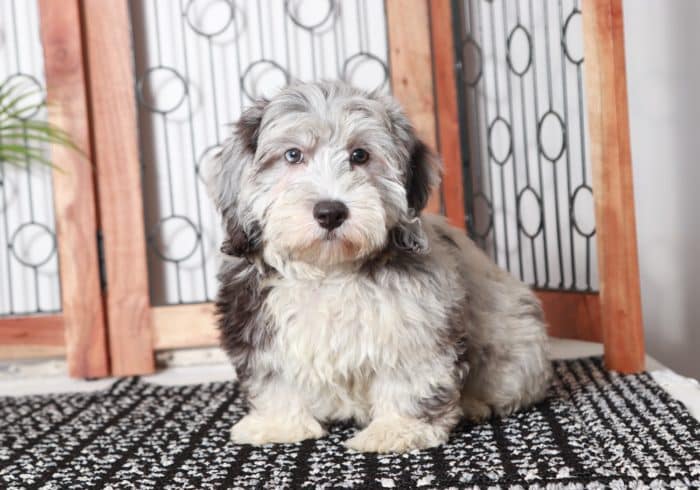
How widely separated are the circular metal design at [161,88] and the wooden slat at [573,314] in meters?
1.58

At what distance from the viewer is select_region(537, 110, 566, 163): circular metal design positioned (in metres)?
3.17

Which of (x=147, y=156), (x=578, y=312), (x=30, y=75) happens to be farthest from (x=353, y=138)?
(x=30, y=75)

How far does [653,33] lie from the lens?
3.48m

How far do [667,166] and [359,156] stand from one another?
2.01 m

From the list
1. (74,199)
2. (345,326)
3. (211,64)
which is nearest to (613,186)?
(345,326)

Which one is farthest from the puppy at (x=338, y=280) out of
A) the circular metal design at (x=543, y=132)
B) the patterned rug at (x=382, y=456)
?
the circular metal design at (x=543, y=132)

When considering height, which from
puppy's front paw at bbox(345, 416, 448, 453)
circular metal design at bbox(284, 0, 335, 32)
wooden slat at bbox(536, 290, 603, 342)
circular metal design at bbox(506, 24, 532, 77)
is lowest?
puppy's front paw at bbox(345, 416, 448, 453)

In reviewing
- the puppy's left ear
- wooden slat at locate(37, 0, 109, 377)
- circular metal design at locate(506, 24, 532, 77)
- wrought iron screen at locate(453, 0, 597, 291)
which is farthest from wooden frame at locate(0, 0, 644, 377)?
the puppy's left ear

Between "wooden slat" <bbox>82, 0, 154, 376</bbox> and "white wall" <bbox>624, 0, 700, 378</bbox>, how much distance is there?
1.97 m

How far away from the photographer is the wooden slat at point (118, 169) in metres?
3.27

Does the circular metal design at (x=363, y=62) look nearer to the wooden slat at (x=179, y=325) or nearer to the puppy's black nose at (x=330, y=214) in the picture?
the wooden slat at (x=179, y=325)

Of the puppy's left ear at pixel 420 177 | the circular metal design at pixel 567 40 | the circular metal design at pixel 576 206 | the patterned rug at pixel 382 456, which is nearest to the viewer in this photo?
the patterned rug at pixel 382 456

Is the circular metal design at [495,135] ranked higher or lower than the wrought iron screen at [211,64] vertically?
lower

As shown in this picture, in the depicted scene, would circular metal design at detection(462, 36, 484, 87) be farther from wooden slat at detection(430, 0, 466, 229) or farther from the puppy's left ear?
the puppy's left ear
